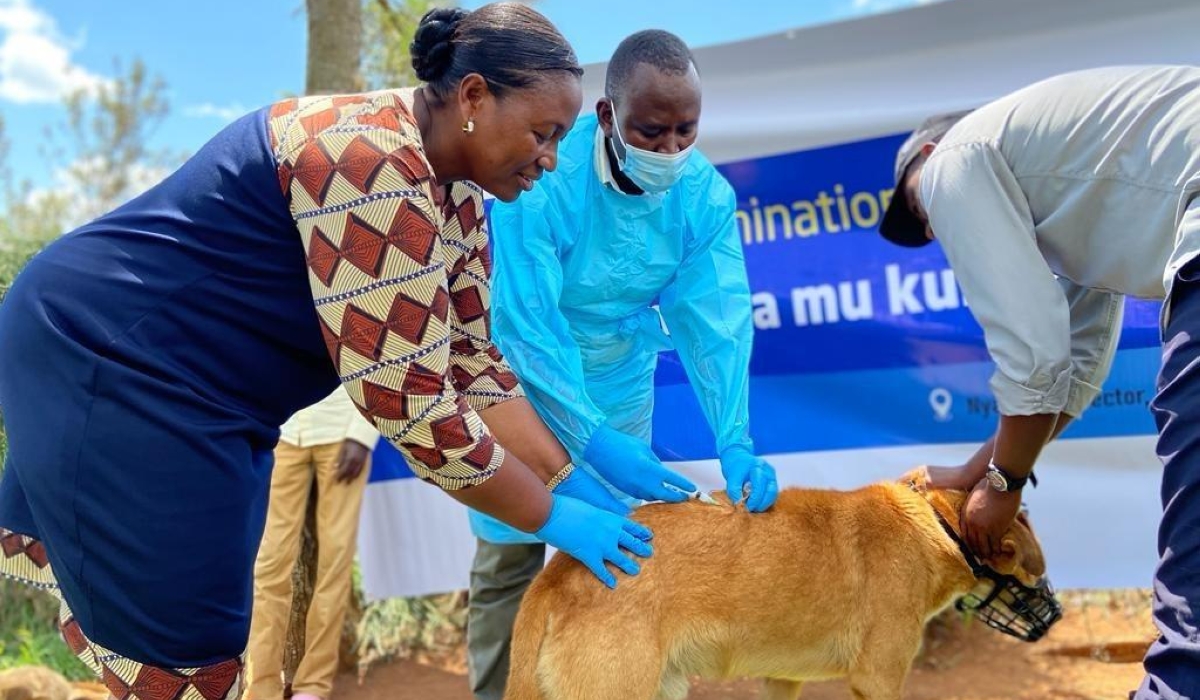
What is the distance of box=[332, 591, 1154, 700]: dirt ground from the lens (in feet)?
15.1

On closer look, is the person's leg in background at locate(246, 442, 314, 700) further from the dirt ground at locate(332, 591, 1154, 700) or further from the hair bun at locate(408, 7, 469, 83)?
the hair bun at locate(408, 7, 469, 83)

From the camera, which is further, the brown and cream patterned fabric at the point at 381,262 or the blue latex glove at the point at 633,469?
the blue latex glove at the point at 633,469

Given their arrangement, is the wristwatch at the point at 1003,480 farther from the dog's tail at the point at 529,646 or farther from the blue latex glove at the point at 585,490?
the dog's tail at the point at 529,646

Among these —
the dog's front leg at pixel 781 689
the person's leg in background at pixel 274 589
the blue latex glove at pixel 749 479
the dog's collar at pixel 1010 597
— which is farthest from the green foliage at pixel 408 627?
the dog's collar at pixel 1010 597

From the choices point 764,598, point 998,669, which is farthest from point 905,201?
point 998,669

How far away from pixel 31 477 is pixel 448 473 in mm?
759

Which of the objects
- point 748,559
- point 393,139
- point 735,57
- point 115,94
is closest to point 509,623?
point 748,559

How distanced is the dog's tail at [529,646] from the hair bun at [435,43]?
1385mm

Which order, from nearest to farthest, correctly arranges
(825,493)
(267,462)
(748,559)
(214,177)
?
1. (214,177)
2. (267,462)
3. (748,559)
4. (825,493)

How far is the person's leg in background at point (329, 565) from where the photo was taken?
4.50 metres

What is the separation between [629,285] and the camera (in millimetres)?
3068

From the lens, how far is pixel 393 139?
66.9 inches

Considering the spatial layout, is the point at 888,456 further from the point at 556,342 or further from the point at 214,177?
the point at 214,177

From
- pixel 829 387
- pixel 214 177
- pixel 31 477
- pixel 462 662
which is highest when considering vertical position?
pixel 214 177
